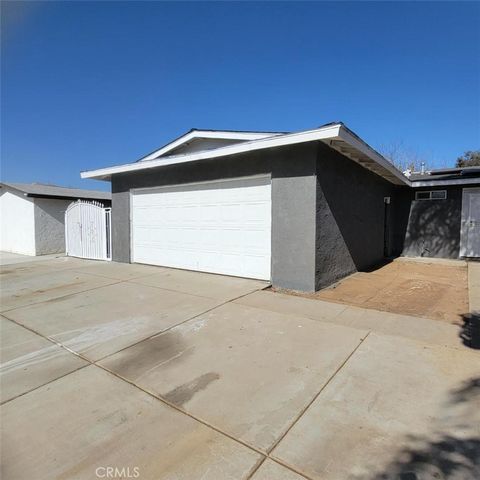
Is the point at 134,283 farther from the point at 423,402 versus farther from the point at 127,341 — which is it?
the point at 423,402

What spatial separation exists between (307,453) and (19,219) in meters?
17.0

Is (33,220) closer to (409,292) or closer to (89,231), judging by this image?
(89,231)

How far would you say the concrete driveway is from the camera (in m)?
2.02

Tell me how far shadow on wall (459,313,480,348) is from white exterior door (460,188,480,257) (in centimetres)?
773

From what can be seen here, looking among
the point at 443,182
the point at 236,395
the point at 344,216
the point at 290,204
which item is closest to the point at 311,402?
the point at 236,395

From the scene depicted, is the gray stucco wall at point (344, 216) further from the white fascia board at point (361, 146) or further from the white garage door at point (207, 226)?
the white garage door at point (207, 226)

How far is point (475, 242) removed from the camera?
11.0m

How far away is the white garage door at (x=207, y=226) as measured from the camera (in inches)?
279

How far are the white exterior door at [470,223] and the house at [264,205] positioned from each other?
149 mm

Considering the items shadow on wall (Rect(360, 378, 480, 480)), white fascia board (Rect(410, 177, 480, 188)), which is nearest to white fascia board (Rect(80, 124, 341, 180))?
shadow on wall (Rect(360, 378, 480, 480))

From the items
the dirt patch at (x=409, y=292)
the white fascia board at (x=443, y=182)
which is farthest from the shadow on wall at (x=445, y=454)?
the white fascia board at (x=443, y=182)

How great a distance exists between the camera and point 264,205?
6922 millimetres

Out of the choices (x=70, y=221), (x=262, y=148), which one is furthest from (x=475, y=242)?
(x=70, y=221)

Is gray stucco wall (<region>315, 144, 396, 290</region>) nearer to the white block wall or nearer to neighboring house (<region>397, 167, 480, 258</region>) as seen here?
neighboring house (<region>397, 167, 480, 258</region>)
